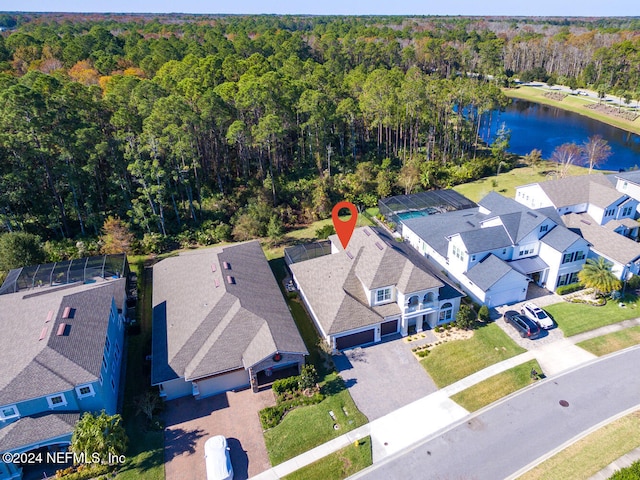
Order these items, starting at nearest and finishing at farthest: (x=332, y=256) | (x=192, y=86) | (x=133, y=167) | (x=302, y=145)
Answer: (x=332, y=256)
(x=133, y=167)
(x=192, y=86)
(x=302, y=145)

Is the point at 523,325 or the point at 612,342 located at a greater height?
the point at 523,325

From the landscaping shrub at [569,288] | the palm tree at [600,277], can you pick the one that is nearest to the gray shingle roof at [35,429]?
the landscaping shrub at [569,288]

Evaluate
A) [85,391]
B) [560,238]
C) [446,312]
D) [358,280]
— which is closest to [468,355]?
[446,312]

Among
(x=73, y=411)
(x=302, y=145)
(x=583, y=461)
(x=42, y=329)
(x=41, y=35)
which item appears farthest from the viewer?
(x=41, y=35)

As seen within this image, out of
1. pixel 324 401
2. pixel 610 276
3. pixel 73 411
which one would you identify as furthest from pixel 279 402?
pixel 610 276

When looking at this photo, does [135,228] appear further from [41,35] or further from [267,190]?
[41,35]

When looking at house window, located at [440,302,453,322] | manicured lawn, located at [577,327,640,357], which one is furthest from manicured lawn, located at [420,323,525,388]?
manicured lawn, located at [577,327,640,357]

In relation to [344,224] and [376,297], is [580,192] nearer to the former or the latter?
[344,224]
